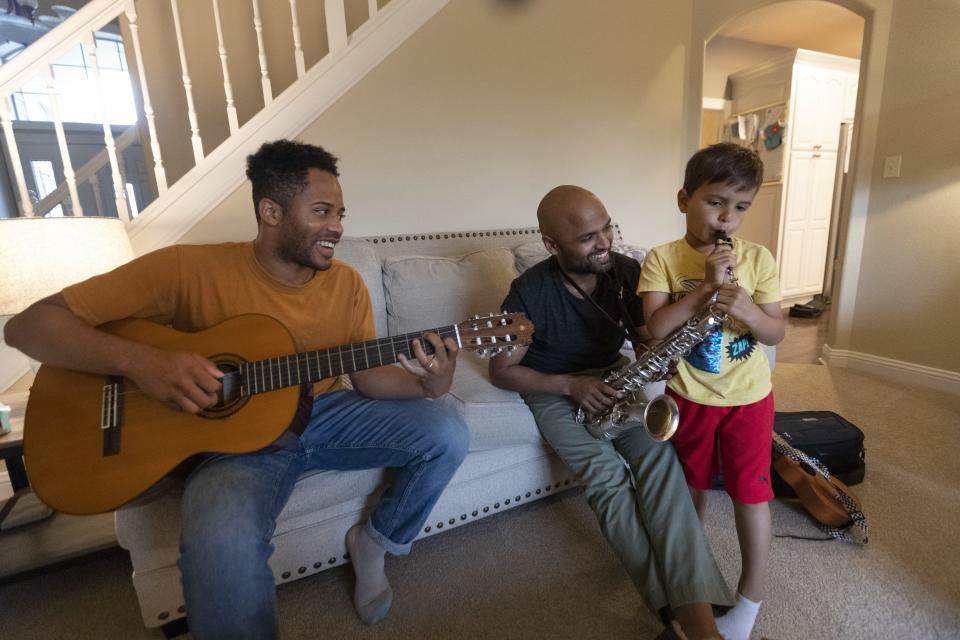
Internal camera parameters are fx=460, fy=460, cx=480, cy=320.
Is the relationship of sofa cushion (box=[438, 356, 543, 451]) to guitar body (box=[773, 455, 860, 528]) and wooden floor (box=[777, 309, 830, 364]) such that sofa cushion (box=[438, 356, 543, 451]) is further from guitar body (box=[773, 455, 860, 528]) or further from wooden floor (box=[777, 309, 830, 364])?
Answer: wooden floor (box=[777, 309, 830, 364])

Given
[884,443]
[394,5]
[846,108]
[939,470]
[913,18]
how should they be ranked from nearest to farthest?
[939,470], [884,443], [394,5], [913,18], [846,108]

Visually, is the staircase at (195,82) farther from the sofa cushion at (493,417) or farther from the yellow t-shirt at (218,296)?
the sofa cushion at (493,417)

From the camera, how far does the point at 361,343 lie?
1.23 m

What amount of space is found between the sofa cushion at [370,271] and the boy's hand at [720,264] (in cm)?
141

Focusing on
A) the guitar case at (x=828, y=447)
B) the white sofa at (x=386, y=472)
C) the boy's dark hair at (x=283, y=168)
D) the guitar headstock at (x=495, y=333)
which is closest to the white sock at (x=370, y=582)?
the white sofa at (x=386, y=472)

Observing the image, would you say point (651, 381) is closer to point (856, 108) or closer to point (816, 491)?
point (816, 491)

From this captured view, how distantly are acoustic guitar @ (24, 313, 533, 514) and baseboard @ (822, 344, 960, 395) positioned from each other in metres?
3.11

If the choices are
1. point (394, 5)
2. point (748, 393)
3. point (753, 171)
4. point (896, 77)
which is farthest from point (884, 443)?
point (394, 5)

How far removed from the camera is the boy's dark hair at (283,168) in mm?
1304

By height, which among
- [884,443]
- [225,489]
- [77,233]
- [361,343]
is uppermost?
[77,233]

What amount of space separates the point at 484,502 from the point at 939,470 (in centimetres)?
193

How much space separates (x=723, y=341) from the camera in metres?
1.26

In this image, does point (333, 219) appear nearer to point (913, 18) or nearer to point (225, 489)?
point (225, 489)

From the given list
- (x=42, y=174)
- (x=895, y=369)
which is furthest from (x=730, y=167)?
(x=42, y=174)
